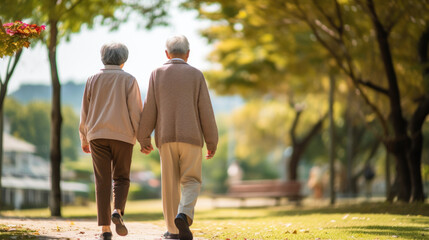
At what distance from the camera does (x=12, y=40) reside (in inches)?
297

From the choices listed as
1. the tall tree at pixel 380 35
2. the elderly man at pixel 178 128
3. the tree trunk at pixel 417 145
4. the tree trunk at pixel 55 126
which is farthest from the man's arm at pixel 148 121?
the tree trunk at pixel 417 145

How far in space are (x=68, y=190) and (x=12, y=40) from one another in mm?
31592

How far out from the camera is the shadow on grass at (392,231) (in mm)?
7754

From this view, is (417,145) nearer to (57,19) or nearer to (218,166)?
(57,19)

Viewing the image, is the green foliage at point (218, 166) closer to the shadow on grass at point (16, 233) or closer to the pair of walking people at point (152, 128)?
the shadow on grass at point (16, 233)

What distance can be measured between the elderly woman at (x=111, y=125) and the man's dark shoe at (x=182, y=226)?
22.2 inches

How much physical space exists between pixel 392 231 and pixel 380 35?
298 inches

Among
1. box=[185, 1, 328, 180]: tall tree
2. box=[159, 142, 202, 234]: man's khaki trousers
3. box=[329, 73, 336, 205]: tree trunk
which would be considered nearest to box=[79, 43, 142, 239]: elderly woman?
box=[159, 142, 202, 234]: man's khaki trousers

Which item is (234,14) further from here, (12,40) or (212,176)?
(212,176)

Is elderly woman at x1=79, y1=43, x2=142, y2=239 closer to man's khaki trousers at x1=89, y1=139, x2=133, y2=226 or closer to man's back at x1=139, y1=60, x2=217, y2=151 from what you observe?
man's khaki trousers at x1=89, y1=139, x2=133, y2=226

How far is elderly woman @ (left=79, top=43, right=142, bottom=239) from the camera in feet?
20.9

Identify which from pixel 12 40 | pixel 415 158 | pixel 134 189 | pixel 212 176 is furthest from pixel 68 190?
pixel 212 176

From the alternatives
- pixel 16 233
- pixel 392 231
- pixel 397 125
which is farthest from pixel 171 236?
pixel 397 125

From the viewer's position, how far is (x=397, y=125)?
49.6ft
